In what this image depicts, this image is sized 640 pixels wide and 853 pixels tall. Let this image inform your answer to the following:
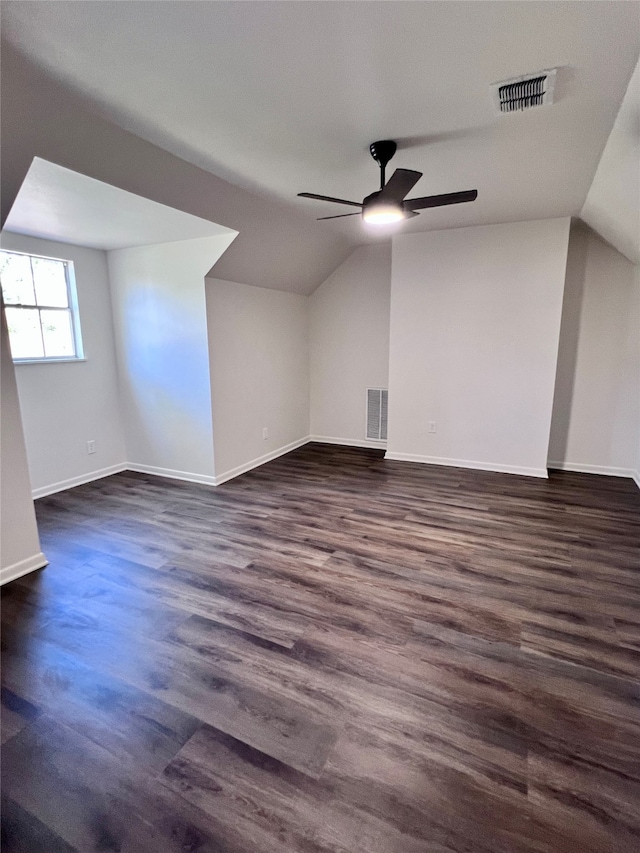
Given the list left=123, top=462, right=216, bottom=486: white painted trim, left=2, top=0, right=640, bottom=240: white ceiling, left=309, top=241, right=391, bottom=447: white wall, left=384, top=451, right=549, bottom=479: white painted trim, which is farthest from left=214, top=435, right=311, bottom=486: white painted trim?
left=2, top=0, right=640, bottom=240: white ceiling

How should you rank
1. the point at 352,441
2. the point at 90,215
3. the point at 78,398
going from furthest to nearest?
the point at 352,441, the point at 78,398, the point at 90,215

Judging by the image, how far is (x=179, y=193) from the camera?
114 inches

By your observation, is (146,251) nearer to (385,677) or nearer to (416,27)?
(416,27)

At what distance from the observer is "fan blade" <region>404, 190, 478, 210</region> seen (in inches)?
94.0

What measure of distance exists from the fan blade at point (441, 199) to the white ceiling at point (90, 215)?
1.77m

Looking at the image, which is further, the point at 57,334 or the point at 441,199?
the point at 57,334

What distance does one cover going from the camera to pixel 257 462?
4.97 meters

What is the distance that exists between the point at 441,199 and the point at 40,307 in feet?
12.4

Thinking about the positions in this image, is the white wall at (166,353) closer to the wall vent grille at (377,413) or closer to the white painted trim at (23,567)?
the white painted trim at (23,567)

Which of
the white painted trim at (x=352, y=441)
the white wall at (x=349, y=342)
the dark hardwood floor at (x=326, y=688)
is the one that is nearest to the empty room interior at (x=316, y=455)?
the dark hardwood floor at (x=326, y=688)

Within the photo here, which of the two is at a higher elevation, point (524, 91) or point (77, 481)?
point (524, 91)

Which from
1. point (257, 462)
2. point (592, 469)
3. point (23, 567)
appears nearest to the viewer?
point (23, 567)

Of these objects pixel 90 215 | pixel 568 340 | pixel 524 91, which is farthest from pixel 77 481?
pixel 568 340

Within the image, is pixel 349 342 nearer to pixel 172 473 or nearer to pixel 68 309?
pixel 172 473
